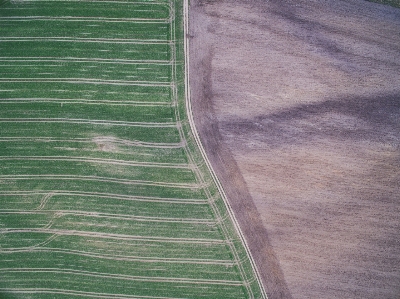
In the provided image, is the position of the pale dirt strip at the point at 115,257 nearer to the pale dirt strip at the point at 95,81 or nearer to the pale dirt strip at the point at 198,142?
the pale dirt strip at the point at 198,142

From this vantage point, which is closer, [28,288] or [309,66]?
[309,66]

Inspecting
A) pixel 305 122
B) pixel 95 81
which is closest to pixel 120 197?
pixel 95 81

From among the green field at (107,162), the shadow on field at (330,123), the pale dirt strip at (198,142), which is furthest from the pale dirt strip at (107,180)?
the shadow on field at (330,123)

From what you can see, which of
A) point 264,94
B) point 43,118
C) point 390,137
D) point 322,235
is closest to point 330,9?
point 264,94

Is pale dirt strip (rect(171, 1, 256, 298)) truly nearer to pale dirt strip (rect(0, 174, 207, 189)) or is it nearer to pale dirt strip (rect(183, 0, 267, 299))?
pale dirt strip (rect(183, 0, 267, 299))

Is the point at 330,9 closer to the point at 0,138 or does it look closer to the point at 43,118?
the point at 43,118

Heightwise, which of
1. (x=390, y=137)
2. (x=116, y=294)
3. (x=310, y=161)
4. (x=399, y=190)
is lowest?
(x=116, y=294)
